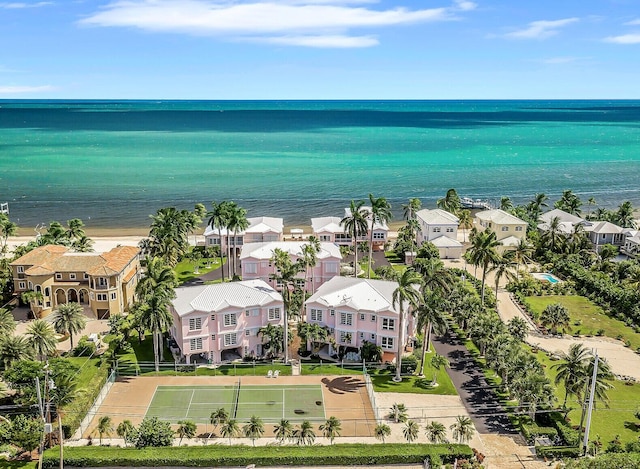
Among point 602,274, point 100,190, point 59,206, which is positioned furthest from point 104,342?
point 100,190

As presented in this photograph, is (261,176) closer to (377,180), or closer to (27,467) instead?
(377,180)

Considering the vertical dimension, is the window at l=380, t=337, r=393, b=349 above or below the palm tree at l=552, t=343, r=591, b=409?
below

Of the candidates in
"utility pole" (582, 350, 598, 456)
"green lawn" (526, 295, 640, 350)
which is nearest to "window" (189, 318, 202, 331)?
"utility pole" (582, 350, 598, 456)

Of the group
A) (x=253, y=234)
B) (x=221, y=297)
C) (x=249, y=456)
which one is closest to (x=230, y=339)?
(x=221, y=297)

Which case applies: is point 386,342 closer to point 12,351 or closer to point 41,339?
point 41,339

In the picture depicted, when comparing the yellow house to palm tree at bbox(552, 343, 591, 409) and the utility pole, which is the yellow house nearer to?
palm tree at bbox(552, 343, 591, 409)
